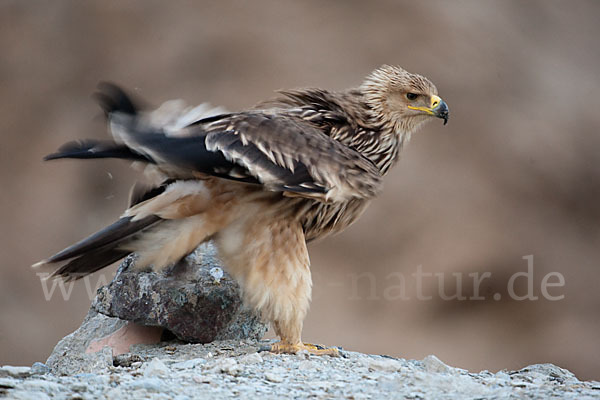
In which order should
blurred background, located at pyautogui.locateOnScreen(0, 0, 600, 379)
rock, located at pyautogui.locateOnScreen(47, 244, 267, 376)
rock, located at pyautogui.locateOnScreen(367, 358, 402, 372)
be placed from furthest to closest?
1. blurred background, located at pyautogui.locateOnScreen(0, 0, 600, 379)
2. rock, located at pyautogui.locateOnScreen(47, 244, 267, 376)
3. rock, located at pyautogui.locateOnScreen(367, 358, 402, 372)

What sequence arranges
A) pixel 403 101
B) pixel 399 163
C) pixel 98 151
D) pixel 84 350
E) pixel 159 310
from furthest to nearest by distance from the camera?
1. pixel 399 163
2. pixel 403 101
3. pixel 84 350
4. pixel 159 310
5. pixel 98 151

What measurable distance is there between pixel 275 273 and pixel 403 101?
1240 millimetres

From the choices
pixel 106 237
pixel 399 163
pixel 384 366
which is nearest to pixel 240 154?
pixel 106 237

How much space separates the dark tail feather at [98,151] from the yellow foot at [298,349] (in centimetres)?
100

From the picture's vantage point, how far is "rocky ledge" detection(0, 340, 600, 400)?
226cm

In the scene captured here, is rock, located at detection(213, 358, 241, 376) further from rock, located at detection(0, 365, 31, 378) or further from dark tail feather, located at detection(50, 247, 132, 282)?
dark tail feather, located at detection(50, 247, 132, 282)

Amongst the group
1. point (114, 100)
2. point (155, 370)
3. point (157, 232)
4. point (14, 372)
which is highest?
point (114, 100)

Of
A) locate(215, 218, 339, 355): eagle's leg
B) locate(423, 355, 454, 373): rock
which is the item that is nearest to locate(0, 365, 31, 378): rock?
locate(215, 218, 339, 355): eagle's leg

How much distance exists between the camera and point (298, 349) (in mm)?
3242

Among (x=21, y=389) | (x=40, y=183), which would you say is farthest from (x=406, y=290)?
(x=21, y=389)

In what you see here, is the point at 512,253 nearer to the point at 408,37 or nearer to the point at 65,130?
the point at 408,37

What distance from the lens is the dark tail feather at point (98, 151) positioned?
2.95 metres

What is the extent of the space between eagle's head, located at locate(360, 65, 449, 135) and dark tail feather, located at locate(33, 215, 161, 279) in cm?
135

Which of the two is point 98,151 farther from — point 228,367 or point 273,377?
point 273,377
